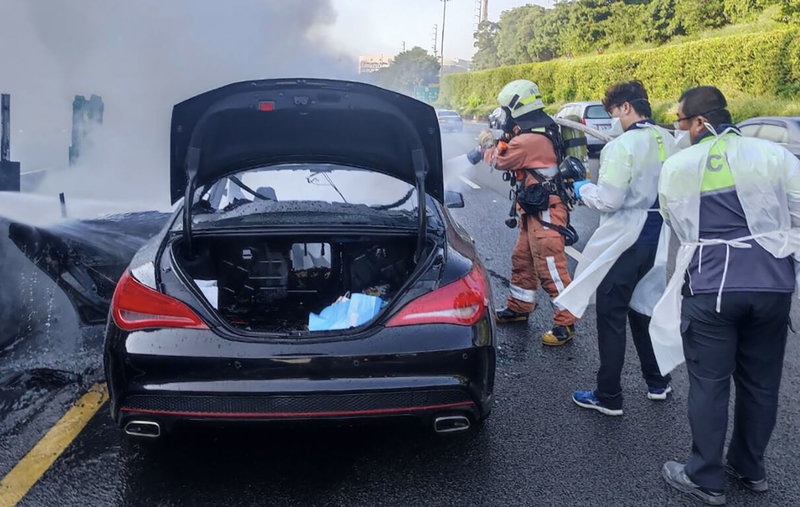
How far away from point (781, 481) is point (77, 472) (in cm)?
303

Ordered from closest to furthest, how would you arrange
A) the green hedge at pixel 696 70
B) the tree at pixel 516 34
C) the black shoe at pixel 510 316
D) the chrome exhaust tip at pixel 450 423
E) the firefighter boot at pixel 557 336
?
the chrome exhaust tip at pixel 450 423 < the firefighter boot at pixel 557 336 < the black shoe at pixel 510 316 < the green hedge at pixel 696 70 < the tree at pixel 516 34

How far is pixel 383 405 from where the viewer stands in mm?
2654

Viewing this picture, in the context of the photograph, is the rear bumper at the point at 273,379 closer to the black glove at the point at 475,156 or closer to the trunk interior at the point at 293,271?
the trunk interior at the point at 293,271

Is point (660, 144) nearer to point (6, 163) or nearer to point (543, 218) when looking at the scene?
point (543, 218)

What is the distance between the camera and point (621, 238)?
11.2 feet

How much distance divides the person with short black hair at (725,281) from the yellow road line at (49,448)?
2692 mm

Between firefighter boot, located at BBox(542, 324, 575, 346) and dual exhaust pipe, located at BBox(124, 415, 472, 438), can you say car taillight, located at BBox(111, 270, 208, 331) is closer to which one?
dual exhaust pipe, located at BBox(124, 415, 472, 438)

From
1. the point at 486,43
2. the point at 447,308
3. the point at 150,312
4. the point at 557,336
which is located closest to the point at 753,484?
the point at 447,308

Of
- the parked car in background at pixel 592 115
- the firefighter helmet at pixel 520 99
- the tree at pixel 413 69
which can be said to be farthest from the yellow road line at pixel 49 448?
the tree at pixel 413 69

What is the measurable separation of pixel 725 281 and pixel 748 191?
1.17 feet

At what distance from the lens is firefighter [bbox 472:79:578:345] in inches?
180

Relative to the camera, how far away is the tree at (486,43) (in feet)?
268

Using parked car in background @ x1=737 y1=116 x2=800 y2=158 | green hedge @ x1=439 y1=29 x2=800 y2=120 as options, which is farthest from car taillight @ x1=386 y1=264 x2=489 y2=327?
green hedge @ x1=439 y1=29 x2=800 y2=120

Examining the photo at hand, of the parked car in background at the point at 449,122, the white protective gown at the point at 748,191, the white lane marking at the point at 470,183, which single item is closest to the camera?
the white protective gown at the point at 748,191
